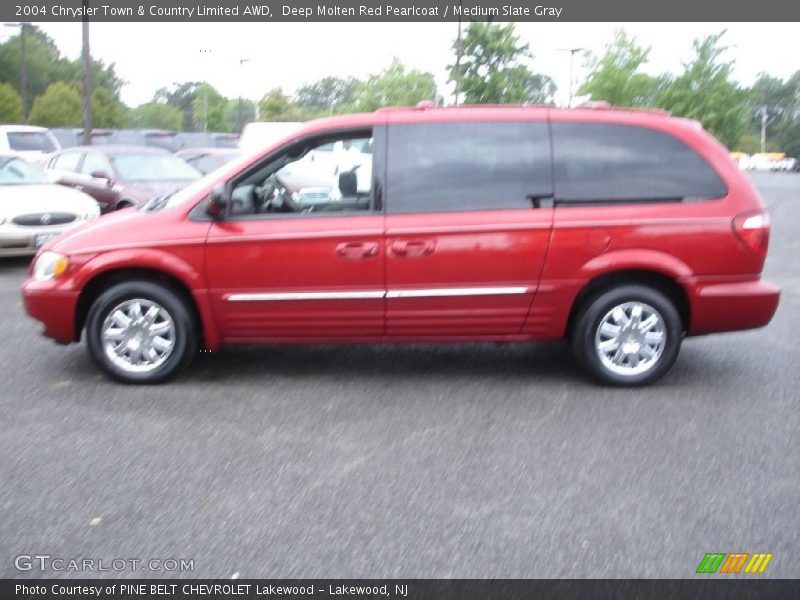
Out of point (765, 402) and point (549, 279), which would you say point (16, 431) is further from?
point (765, 402)

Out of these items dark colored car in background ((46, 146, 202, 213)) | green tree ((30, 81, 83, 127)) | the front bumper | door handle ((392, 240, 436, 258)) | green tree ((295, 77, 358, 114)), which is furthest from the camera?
green tree ((295, 77, 358, 114))

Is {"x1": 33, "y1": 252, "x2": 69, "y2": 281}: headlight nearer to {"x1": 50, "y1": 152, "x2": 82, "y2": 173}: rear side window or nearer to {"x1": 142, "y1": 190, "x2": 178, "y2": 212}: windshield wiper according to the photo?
{"x1": 142, "y1": 190, "x2": 178, "y2": 212}: windshield wiper

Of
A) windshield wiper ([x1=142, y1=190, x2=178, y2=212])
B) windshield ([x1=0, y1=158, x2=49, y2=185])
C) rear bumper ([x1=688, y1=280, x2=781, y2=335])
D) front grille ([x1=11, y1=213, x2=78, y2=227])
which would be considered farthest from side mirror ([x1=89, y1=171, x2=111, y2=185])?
rear bumper ([x1=688, y1=280, x2=781, y2=335])

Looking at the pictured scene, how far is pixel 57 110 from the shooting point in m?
58.7

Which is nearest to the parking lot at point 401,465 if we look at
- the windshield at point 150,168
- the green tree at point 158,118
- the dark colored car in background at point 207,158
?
the windshield at point 150,168

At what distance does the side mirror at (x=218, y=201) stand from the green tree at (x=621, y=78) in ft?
73.8

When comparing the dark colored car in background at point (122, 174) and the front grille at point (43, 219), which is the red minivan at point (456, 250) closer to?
the front grille at point (43, 219)

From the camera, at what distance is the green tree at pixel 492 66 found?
27.8 meters

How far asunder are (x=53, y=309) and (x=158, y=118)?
337 feet

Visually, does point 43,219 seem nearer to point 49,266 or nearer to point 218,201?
point 49,266

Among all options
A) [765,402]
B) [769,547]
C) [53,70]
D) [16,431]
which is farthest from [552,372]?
[53,70]

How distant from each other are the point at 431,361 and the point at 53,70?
90.3 metres

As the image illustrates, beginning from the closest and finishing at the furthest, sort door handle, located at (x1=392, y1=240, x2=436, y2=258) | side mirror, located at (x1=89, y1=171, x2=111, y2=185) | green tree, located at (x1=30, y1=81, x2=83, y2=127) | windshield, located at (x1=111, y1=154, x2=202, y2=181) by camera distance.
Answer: door handle, located at (x1=392, y1=240, x2=436, y2=258)
side mirror, located at (x1=89, y1=171, x2=111, y2=185)
windshield, located at (x1=111, y1=154, x2=202, y2=181)
green tree, located at (x1=30, y1=81, x2=83, y2=127)

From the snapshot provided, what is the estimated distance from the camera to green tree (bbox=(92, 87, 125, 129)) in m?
66.8
